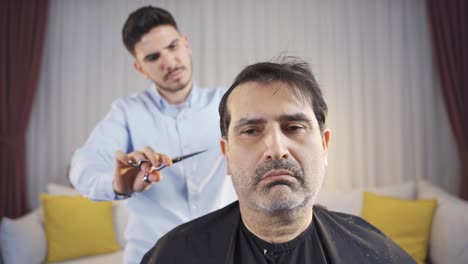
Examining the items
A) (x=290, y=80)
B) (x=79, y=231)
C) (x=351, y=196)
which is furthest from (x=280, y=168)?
(x=351, y=196)

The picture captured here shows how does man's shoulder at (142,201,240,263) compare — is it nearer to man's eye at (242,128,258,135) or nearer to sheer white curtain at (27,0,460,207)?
man's eye at (242,128,258,135)

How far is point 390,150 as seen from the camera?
12.2 ft

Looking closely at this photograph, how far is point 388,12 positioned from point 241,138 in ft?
8.46

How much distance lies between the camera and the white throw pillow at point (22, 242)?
2.16m

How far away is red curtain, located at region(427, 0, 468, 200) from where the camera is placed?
3.54 m

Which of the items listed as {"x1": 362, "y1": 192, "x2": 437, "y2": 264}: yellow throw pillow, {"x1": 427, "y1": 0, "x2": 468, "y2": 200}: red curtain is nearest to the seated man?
{"x1": 362, "y1": 192, "x2": 437, "y2": 264}: yellow throw pillow

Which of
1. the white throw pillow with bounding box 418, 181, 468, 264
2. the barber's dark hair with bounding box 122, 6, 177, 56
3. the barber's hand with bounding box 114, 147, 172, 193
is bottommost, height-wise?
the white throw pillow with bounding box 418, 181, 468, 264

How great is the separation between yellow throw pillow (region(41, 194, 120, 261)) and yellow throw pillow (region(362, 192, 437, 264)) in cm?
161

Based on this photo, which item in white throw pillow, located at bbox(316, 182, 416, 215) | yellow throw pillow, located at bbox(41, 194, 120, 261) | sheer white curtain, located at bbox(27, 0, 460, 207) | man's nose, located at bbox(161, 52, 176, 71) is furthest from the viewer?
white throw pillow, located at bbox(316, 182, 416, 215)

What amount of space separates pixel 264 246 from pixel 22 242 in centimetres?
144

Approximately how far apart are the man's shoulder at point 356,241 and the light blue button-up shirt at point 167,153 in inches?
18.1

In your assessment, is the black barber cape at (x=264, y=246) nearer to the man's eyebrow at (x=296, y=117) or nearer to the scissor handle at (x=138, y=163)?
the scissor handle at (x=138, y=163)

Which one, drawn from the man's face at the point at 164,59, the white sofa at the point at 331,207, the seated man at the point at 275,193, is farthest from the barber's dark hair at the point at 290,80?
the white sofa at the point at 331,207

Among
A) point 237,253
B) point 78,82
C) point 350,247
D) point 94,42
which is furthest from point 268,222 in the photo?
point 78,82
